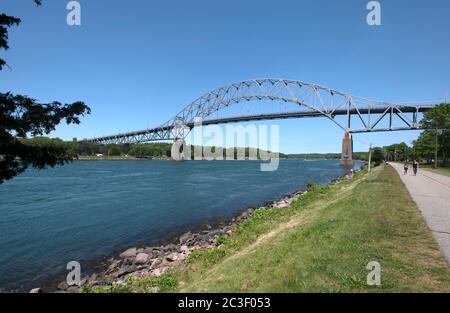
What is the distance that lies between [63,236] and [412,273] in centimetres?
1473

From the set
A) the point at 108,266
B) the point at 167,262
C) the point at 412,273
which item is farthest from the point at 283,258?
the point at 108,266

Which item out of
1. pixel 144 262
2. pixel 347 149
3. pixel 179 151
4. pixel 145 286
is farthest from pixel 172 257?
pixel 179 151

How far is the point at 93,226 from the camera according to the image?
17.1m

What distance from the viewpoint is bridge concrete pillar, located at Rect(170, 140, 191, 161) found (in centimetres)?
12925

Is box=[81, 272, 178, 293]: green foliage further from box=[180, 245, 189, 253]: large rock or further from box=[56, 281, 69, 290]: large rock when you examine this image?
box=[180, 245, 189, 253]: large rock

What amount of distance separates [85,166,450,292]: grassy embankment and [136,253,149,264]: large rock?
2128 mm

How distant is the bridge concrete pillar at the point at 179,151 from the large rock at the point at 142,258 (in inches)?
4646

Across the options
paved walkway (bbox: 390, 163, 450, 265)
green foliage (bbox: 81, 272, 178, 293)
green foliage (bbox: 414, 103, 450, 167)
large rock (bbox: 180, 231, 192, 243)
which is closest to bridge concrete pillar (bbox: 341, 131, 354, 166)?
green foliage (bbox: 414, 103, 450, 167)

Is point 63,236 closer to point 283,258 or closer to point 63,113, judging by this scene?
point 63,113

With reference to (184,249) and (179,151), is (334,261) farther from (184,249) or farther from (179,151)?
(179,151)

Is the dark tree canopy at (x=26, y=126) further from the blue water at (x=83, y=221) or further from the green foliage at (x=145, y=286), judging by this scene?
the blue water at (x=83, y=221)

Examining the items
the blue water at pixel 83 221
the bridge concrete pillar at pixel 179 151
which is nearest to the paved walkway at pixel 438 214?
the blue water at pixel 83 221

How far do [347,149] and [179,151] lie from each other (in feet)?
218
